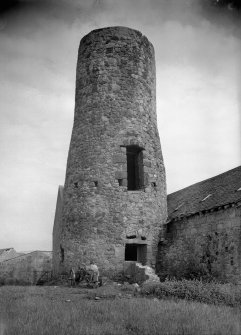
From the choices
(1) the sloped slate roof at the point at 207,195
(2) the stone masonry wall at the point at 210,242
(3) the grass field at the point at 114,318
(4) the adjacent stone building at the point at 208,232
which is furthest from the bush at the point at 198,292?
(1) the sloped slate roof at the point at 207,195

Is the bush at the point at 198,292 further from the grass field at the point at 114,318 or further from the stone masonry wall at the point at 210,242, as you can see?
the stone masonry wall at the point at 210,242

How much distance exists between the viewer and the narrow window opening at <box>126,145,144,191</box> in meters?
17.1

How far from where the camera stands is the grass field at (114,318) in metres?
6.67

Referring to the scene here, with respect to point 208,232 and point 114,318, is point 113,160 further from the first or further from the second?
point 114,318

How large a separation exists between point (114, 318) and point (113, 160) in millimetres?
9400

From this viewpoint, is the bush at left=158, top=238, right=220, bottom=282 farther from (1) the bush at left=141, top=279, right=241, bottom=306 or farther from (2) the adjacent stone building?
(1) the bush at left=141, top=279, right=241, bottom=306

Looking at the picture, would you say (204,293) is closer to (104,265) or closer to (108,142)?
(104,265)

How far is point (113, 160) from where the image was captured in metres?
16.4

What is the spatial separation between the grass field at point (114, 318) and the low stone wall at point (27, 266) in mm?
17201

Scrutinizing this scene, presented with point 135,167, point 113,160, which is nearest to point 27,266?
point 135,167

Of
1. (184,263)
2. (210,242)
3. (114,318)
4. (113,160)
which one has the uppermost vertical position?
(113,160)

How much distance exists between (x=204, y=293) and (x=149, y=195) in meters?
6.65

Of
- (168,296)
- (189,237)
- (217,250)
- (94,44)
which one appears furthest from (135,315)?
(94,44)

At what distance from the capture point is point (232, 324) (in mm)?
6965
